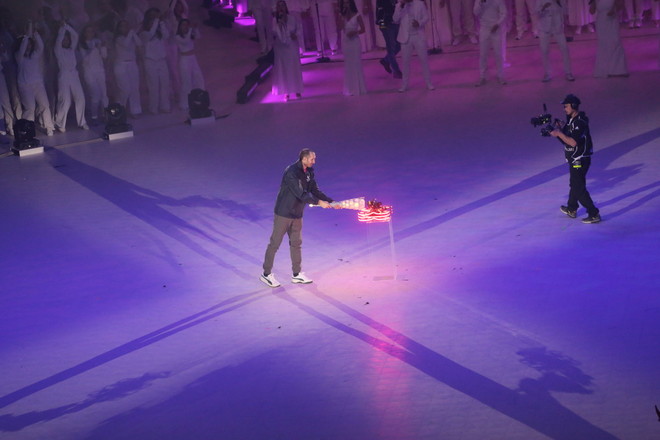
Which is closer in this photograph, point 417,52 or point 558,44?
point 558,44

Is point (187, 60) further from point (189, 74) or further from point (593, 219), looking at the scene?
point (593, 219)

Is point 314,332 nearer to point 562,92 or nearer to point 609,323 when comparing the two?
point 609,323

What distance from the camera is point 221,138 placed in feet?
59.8

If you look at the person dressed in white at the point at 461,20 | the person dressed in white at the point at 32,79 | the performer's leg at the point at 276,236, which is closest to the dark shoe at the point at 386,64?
the person dressed in white at the point at 461,20

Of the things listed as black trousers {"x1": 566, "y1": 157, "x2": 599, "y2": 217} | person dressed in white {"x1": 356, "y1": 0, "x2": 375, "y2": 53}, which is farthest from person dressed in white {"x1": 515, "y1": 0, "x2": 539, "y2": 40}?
black trousers {"x1": 566, "y1": 157, "x2": 599, "y2": 217}

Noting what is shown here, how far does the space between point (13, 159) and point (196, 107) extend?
3843mm

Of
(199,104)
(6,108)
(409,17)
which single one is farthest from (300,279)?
(6,108)

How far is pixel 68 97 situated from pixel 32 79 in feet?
2.83

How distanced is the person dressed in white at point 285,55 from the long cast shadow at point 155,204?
19.3ft

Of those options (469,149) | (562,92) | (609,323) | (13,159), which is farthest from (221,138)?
(609,323)

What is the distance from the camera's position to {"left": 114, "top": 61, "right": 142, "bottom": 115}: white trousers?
69.3 feet

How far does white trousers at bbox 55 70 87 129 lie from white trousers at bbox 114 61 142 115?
1043mm

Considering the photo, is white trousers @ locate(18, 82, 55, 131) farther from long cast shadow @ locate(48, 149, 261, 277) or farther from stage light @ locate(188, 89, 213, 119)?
long cast shadow @ locate(48, 149, 261, 277)

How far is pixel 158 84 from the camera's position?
21.8 meters
